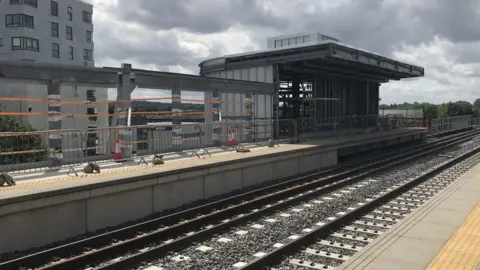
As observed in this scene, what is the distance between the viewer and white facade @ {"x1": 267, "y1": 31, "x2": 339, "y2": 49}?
37750 mm

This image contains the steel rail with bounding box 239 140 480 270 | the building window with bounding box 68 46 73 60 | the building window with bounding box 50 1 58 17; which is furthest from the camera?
the building window with bounding box 68 46 73 60

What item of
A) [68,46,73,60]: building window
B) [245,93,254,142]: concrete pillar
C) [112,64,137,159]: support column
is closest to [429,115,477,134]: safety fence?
[245,93,254,142]: concrete pillar

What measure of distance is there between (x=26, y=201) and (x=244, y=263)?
3966 mm

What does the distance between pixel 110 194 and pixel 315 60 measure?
1667 centimetres

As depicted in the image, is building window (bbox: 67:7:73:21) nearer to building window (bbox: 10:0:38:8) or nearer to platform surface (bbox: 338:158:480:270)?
building window (bbox: 10:0:38:8)

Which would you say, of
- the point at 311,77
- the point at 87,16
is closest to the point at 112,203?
the point at 311,77

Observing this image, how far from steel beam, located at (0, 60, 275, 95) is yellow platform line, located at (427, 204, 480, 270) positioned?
10.2 meters

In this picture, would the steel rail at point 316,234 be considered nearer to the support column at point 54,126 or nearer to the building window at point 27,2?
the support column at point 54,126

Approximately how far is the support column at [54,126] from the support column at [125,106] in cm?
202

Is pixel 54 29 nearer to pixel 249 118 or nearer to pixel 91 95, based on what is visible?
pixel 91 95

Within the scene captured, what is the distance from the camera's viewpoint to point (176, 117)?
16.2 metres

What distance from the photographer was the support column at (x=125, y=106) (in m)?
13.2

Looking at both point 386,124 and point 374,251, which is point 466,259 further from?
point 386,124

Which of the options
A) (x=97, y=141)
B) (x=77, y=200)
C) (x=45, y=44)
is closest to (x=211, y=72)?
(x=97, y=141)
